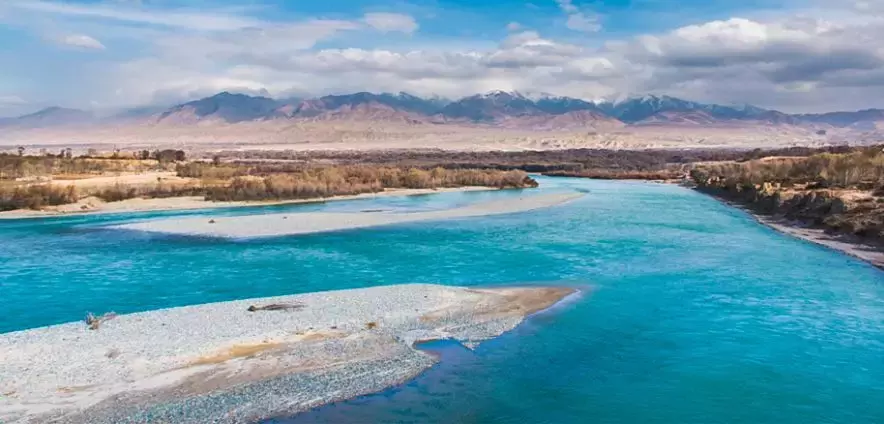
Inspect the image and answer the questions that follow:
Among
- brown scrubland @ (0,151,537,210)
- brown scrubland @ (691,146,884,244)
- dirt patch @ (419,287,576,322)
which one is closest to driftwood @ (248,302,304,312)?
dirt patch @ (419,287,576,322)

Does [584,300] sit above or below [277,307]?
below

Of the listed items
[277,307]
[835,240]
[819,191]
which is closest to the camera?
[277,307]

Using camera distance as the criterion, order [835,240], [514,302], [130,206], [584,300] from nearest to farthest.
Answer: [514,302], [584,300], [835,240], [130,206]

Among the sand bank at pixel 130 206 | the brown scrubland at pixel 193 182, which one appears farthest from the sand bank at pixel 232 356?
the brown scrubland at pixel 193 182

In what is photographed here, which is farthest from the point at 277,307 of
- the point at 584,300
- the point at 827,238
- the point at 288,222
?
the point at 827,238

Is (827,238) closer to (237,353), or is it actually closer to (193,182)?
(237,353)

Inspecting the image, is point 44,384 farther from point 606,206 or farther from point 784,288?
point 606,206

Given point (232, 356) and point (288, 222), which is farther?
point (288, 222)

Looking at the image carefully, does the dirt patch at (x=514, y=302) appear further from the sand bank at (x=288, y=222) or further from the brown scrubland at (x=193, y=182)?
the brown scrubland at (x=193, y=182)
